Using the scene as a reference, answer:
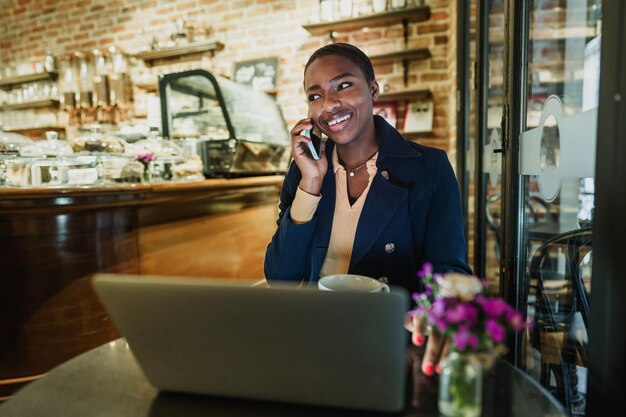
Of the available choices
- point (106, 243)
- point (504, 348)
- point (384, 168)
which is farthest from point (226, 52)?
point (504, 348)

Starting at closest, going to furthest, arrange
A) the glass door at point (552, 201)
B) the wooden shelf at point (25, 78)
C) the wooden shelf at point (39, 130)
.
→ the glass door at point (552, 201) → the wooden shelf at point (25, 78) → the wooden shelf at point (39, 130)

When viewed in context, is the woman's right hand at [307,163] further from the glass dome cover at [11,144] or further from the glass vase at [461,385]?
the glass dome cover at [11,144]

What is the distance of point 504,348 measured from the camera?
0.44m

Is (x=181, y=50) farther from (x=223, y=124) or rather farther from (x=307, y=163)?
(x=307, y=163)

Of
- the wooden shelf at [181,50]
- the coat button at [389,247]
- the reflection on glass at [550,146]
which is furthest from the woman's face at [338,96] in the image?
the wooden shelf at [181,50]

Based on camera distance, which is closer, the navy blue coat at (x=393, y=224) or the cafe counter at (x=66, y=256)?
the navy blue coat at (x=393, y=224)

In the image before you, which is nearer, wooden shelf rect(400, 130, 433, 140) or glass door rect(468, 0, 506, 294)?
glass door rect(468, 0, 506, 294)

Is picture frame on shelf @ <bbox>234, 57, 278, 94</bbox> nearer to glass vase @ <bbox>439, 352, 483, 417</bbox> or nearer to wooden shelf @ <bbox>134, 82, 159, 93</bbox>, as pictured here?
wooden shelf @ <bbox>134, 82, 159, 93</bbox>

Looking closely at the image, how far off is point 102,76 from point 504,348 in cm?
509

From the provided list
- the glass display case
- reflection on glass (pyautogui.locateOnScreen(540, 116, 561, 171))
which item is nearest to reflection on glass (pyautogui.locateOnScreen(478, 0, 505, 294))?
reflection on glass (pyautogui.locateOnScreen(540, 116, 561, 171))

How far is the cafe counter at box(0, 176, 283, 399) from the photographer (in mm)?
1701

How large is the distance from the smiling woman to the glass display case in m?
1.48

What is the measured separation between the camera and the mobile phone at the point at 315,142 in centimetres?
132

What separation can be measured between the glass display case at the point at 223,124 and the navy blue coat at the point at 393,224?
1526mm
